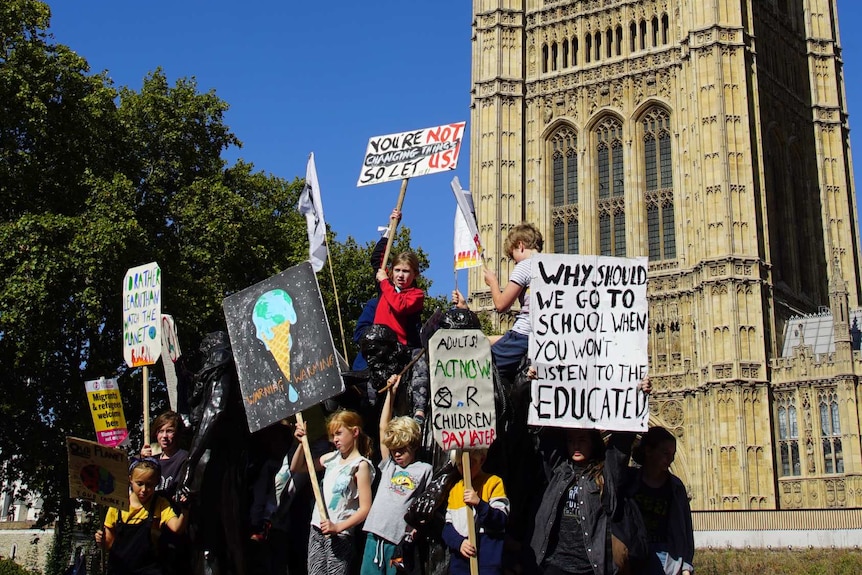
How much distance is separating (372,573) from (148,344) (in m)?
3.97

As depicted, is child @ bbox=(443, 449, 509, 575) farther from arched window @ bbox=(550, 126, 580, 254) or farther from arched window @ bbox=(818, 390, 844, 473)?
arched window @ bbox=(550, 126, 580, 254)

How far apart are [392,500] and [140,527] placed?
1.56 metres

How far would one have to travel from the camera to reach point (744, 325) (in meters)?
36.9

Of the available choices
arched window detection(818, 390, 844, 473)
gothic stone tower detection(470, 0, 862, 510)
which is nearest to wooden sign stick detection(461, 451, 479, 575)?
gothic stone tower detection(470, 0, 862, 510)

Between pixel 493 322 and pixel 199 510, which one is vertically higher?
pixel 493 322

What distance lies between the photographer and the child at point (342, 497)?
661 cm

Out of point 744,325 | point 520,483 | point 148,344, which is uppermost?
point 744,325

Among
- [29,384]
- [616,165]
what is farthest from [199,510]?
[616,165]

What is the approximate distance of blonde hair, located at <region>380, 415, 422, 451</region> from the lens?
6.58m

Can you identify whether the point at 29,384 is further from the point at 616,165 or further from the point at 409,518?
the point at 616,165

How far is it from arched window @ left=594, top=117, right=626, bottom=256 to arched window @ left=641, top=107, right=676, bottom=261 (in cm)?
102

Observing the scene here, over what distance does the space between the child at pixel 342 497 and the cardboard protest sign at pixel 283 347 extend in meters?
0.24

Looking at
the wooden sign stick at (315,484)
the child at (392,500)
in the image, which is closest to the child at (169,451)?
the wooden sign stick at (315,484)

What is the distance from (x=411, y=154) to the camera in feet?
33.3
